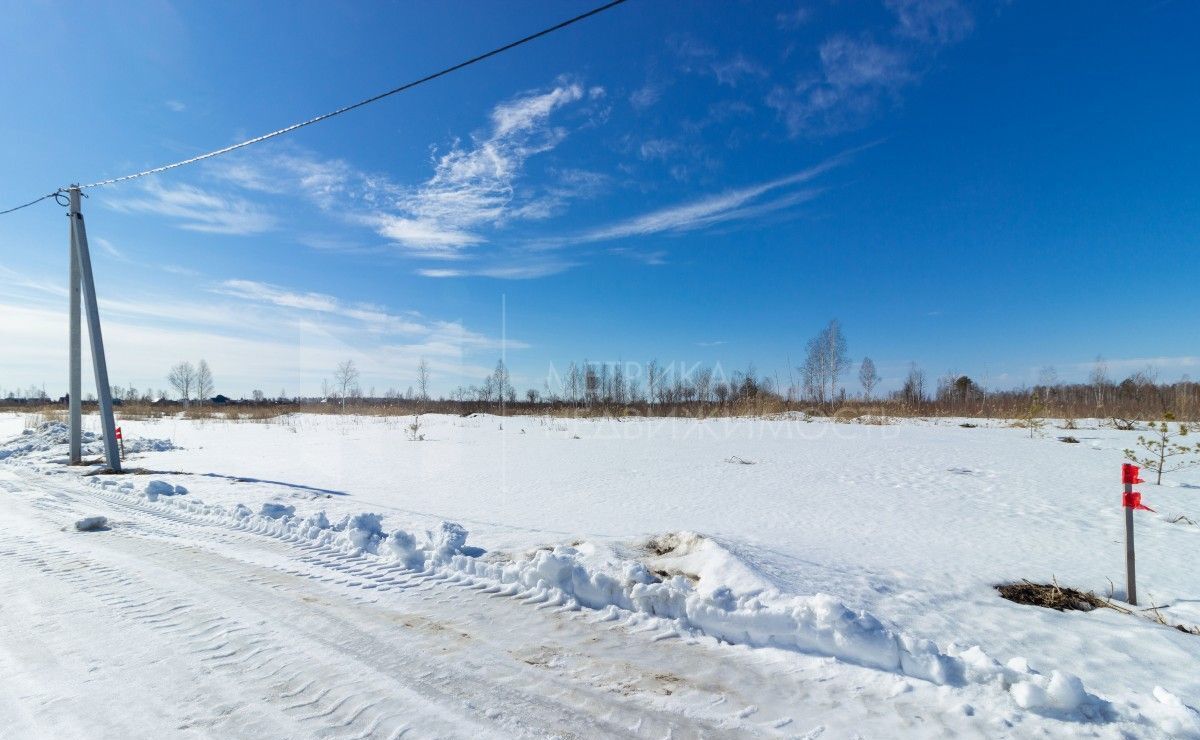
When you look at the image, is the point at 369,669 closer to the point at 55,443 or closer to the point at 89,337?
the point at 89,337

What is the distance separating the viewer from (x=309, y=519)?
19.8ft

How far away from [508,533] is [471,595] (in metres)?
2.04

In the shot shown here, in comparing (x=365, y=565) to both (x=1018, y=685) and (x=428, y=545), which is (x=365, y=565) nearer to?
(x=428, y=545)

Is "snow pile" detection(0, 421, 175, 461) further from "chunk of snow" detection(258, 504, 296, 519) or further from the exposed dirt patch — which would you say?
the exposed dirt patch

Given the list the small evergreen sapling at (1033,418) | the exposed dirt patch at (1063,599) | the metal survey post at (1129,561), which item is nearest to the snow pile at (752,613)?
the exposed dirt patch at (1063,599)

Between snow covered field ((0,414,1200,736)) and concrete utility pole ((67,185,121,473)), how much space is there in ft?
10.0

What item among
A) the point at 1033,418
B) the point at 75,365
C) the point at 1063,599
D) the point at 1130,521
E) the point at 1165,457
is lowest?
the point at 1063,599

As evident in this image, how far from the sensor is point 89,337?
1159 cm

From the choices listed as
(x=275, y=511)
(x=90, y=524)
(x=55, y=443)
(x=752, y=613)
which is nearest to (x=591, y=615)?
(x=752, y=613)

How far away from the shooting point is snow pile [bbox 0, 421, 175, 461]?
1459 cm

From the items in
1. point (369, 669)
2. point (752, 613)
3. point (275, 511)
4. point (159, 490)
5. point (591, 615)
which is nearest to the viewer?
point (369, 669)

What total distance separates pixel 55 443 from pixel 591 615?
66.6 feet

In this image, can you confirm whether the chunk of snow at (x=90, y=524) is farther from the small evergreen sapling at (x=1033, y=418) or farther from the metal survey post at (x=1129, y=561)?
the small evergreen sapling at (x=1033, y=418)

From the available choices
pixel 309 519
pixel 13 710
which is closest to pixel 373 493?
pixel 309 519
